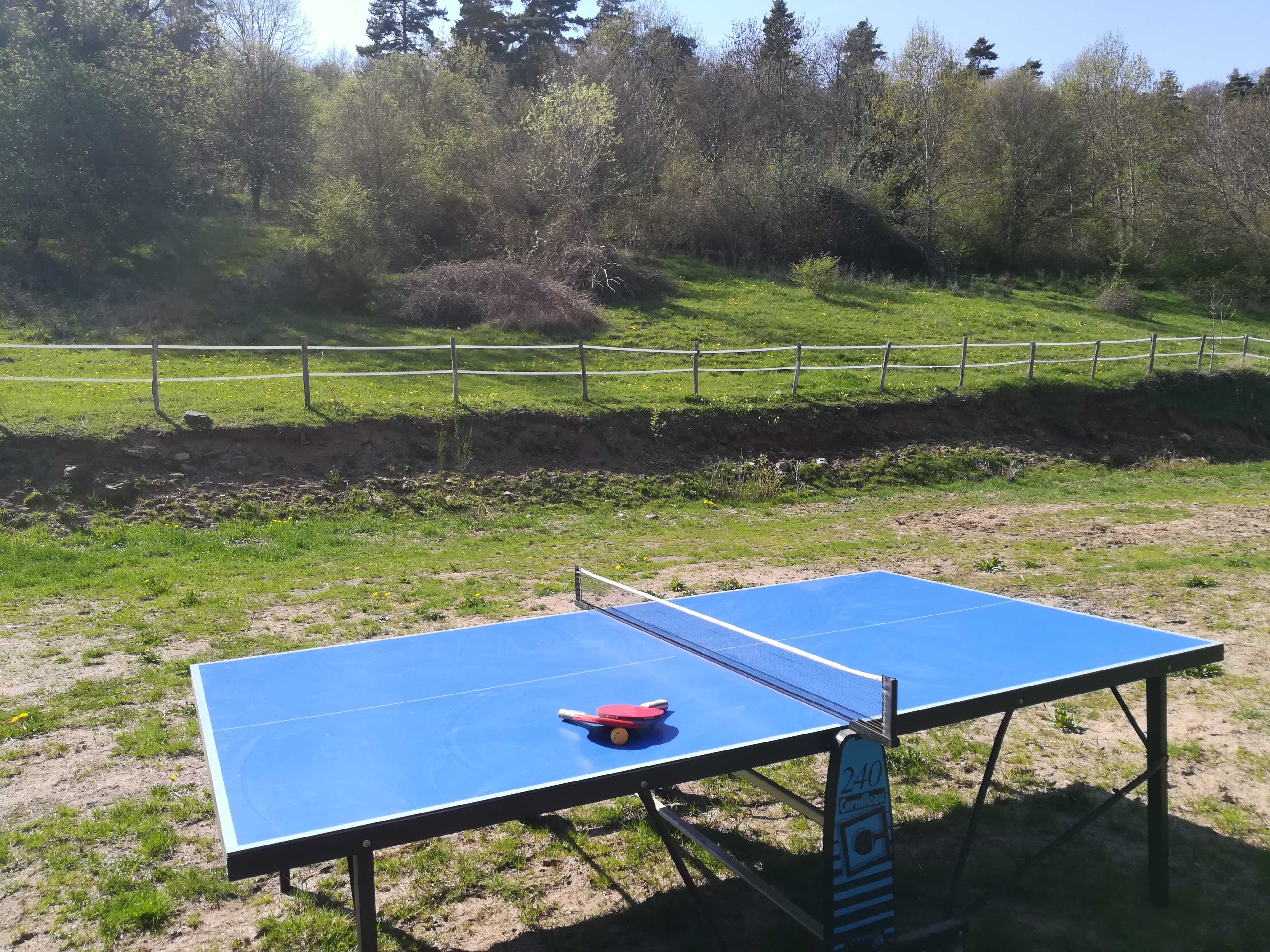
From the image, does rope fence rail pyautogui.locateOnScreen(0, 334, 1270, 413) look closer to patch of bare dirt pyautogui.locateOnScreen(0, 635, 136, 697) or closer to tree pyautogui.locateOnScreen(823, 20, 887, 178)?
patch of bare dirt pyautogui.locateOnScreen(0, 635, 136, 697)

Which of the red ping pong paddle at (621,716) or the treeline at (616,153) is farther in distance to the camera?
the treeline at (616,153)

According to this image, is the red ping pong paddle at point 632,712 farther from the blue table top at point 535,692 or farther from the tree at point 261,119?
the tree at point 261,119

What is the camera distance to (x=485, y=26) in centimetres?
4978

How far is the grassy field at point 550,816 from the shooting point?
157 inches

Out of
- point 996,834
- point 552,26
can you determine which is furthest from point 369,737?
point 552,26

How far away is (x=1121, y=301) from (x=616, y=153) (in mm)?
18798

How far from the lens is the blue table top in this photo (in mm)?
2791

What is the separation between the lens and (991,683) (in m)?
3.69

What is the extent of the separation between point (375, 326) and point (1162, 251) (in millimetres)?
32461

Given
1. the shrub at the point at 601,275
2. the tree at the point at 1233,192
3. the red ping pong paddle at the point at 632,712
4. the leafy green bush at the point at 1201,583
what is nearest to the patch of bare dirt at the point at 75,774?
the red ping pong paddle at the point at 632,712

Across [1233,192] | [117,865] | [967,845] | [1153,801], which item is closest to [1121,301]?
[1233,192]

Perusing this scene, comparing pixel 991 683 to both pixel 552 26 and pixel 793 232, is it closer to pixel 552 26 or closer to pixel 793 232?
pixel 793 232

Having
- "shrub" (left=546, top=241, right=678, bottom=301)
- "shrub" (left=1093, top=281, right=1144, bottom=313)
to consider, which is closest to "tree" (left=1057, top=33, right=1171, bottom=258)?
"shrub" (left=1093, top=281, right=1144, bottom=313)

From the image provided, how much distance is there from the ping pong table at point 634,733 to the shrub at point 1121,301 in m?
31.0
